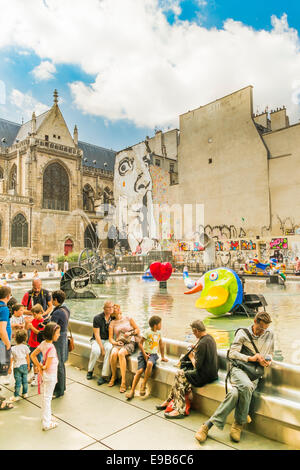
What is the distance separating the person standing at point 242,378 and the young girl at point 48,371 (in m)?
1.66

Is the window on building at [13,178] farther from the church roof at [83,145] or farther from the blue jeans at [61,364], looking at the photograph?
the blue jeans at [61,364]

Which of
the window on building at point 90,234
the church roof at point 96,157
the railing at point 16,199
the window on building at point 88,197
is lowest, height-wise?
the window on building at point 90,234

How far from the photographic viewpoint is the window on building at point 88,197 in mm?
56719

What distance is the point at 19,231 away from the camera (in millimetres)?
42406

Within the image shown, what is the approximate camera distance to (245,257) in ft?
95.1

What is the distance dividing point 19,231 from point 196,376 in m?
42.0

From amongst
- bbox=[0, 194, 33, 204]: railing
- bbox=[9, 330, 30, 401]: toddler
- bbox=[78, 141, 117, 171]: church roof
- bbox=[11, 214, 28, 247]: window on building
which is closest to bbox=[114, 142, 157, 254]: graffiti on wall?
bbox=[0, 194, 33, 204]: railing

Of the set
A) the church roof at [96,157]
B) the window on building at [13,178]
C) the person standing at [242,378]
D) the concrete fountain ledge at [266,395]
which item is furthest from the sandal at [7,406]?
the church roof at [96,157]

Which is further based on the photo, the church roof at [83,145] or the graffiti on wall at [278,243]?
the church roof at [83,145]

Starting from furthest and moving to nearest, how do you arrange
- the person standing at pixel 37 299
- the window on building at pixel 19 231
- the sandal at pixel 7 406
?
the window on building at pixel 19 231 → the person standing at pixel 37 299 → the sandal at pixel 7 406

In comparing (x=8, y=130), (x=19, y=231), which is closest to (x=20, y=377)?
(x=19, y=231)

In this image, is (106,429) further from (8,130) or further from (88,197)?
(8,130)

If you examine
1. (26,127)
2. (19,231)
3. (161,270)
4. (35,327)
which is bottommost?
(35,327)

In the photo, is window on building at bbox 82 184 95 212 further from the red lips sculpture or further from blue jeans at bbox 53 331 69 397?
blue jeans at bbox 53 331 69 397
